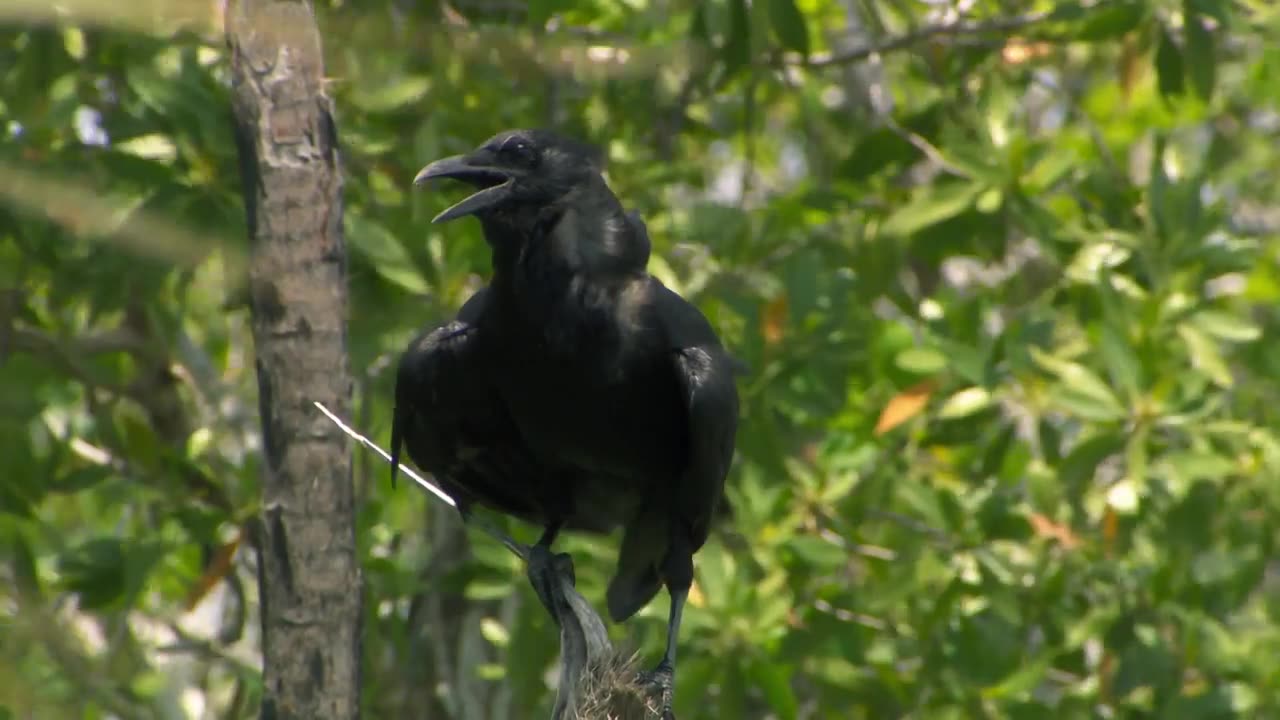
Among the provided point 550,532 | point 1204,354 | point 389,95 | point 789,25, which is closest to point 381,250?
point 389,95

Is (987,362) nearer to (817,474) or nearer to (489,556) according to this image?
(817,474)

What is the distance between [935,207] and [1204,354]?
0.91 m

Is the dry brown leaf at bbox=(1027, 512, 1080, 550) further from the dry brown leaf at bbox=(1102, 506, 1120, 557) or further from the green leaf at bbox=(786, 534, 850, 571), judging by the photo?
the green leaf at bbox=(786, 534, 850, 571)

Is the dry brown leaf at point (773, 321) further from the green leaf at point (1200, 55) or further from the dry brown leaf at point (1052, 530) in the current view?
the green leaf at point (1200, 55)

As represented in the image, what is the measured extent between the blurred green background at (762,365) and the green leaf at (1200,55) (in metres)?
0.01

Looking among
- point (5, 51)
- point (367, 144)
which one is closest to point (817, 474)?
point (367, 144)

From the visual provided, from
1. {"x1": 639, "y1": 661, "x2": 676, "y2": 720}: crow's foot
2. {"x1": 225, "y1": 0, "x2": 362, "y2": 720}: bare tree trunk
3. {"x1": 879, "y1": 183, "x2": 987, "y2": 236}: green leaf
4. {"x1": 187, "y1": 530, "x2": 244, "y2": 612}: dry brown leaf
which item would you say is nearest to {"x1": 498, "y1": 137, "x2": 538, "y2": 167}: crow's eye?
{"x1": 225, "y1": 0, "x2": 362, "y2": 720}: bare tree trunk

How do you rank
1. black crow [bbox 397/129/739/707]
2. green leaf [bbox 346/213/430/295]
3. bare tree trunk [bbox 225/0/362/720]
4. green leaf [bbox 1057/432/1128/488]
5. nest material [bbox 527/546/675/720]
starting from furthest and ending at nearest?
green leaf [bbox 1057/432/1128/488] < green leaf [bbox 346/213/430/295] < black crow [bbox 397/129/739/707] < bare tree trunk [bbox 225/0/362/720] < nest material [bbox 527/546/675/720]

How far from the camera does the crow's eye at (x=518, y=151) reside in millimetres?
3410

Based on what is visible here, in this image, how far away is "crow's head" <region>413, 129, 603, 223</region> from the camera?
3379 millimetres

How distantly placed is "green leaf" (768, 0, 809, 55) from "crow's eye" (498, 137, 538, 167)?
1.21m

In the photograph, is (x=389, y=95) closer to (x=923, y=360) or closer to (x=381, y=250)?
(x=381, y=250)

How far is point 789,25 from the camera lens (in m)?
4.41

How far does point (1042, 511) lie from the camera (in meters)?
5.11
